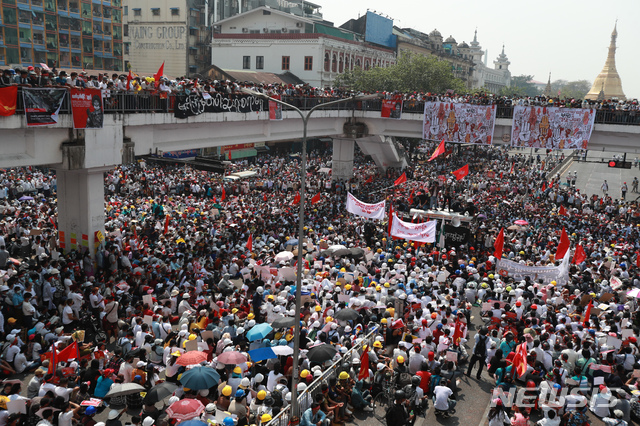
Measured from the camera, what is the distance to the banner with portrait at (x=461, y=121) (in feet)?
103

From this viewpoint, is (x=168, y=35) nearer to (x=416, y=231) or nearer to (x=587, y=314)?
(x=416, y=231)

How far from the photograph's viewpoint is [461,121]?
31.9 m

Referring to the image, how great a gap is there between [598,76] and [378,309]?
9843 cm

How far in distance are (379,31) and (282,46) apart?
1639cm

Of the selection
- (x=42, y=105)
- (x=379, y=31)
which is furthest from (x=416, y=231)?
(x=379, y=31)

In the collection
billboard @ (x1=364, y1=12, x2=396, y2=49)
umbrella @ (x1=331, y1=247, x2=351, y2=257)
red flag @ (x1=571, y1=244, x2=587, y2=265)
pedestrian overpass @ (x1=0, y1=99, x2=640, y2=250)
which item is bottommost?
umbrella @ (x1=331, y1=247, x2=351, y2=257)

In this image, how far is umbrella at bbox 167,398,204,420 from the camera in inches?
352

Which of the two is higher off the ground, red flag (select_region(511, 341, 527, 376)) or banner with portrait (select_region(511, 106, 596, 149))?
banner with portrait (select_region(511, 106, 596, 149))

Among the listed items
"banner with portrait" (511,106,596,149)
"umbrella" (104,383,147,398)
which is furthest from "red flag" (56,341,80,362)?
"banner with portrait" (511,106,596,149)

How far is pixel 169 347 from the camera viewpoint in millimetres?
11602

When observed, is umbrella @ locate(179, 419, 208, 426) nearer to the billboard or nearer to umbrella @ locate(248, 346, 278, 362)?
umbrella @ locate(248, 346, 278, 362)

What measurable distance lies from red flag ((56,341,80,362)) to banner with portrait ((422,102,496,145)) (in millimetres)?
25661

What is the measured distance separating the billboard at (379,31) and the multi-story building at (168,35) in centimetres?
1914

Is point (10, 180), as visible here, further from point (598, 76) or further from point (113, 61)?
point (598, 76)
